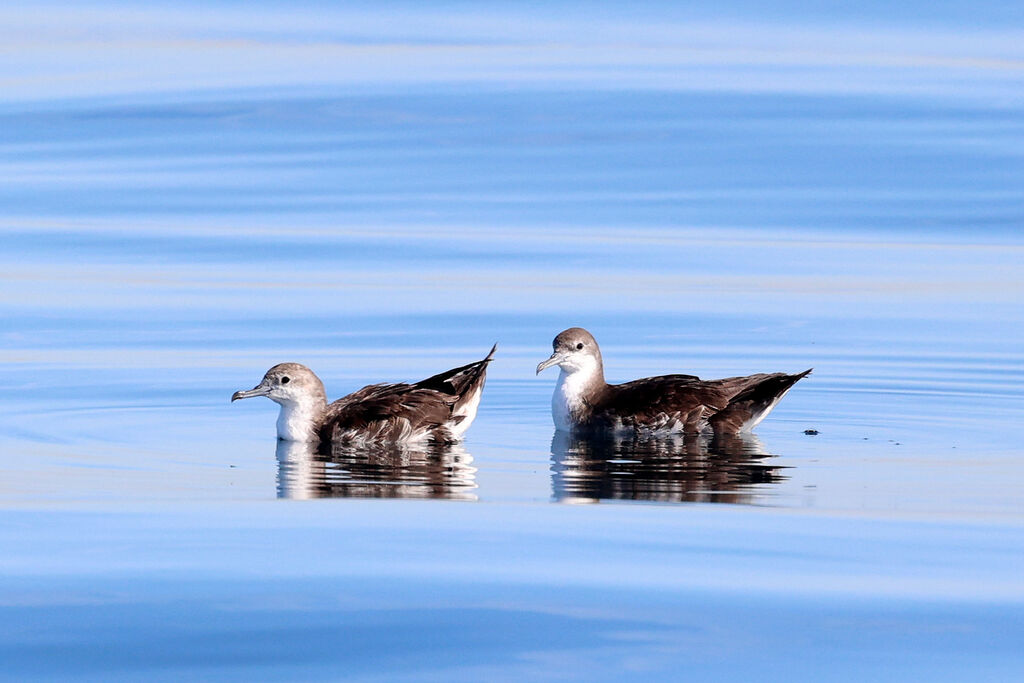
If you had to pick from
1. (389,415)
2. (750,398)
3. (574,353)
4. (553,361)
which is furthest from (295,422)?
(750,398)

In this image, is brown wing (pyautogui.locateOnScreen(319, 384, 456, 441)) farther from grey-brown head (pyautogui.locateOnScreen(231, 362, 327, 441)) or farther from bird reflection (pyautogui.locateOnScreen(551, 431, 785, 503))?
bird reflection (pyautogui.locateOnScreen(551, 431, 785, 503))

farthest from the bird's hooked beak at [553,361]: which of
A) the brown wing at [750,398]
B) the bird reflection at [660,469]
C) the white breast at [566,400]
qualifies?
the brown wing at [750,398]

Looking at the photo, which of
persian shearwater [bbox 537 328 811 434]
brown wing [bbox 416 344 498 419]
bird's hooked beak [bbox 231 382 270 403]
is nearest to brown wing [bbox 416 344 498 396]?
brown wing [bbox 416 344 498 419]

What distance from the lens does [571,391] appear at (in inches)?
573

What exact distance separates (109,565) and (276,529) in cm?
112

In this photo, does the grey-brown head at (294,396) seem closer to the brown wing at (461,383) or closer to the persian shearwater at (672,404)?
the brown wing at (461,383)

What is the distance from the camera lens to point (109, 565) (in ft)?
27.8

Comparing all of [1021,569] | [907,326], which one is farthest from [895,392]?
[1021,569]

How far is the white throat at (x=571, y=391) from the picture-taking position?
567 inches

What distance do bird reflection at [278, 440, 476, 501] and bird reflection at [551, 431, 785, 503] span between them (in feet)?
2.04

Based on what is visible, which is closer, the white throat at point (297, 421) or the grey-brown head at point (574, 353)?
the white throat at point (297, 421)

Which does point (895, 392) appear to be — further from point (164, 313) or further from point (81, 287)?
point (81, 287)

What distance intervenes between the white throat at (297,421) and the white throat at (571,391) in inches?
73.5

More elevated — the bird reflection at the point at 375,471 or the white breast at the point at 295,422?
the white breast at the point at 295,422
